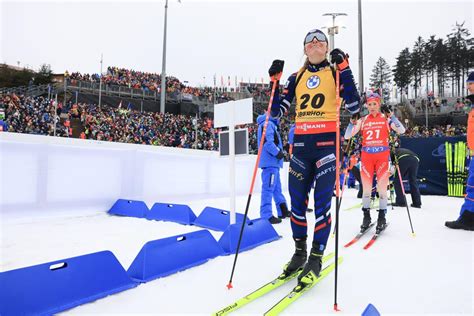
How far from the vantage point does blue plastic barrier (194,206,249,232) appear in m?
4.18

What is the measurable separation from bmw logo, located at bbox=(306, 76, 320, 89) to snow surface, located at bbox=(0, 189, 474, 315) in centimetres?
160

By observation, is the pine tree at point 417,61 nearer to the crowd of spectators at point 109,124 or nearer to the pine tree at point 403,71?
the pine tree at point 403,71

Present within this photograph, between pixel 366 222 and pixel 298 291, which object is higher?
pixel 366 222

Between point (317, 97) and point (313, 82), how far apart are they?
0.15 metres

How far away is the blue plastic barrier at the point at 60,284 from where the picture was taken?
1685 mm

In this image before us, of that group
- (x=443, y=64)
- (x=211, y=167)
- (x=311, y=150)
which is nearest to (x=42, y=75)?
(x=211, y=167)

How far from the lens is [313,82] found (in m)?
2.51

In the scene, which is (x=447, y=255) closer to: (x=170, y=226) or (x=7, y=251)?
(x=170, y=226)

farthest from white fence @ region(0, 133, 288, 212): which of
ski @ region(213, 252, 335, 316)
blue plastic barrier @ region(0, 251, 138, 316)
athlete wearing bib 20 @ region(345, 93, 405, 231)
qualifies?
athlete wearing bib 20 @ region(345, 93, 405, 231)

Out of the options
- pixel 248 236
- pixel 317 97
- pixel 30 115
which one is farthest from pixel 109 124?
pixel 317 97

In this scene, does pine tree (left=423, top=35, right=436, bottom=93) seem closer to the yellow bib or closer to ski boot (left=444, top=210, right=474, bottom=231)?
ski boot (left=444, top=210, right=474, bottom=231)

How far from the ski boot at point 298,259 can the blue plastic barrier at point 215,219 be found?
5.31 feet

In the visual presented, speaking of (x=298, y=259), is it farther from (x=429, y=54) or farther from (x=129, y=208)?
(x=429, y=54)

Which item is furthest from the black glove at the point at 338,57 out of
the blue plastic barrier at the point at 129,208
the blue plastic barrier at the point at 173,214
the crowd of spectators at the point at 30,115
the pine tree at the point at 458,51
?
the pine tree at the point at 458,51
